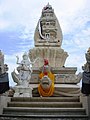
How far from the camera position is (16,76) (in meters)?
19.5

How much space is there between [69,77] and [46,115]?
948 centimetres

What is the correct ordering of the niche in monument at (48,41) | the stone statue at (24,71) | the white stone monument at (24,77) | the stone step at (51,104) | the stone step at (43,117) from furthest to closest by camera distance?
the niche in monument at (48,41) → the stone statue at (24,71) → the white stone monument at (24,77) → the stone step at (51,104) → the stone step at (43,117)

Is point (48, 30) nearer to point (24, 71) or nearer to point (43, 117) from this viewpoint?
point (24, 71)

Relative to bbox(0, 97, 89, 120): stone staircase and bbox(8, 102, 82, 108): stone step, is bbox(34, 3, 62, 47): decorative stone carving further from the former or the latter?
bbox(8, 102, 82, 108): stone step

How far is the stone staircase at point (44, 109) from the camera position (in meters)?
11.1

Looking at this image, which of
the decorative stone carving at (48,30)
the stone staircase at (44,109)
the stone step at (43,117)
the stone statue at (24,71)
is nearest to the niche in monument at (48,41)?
the decorative stone carving at (48,30)

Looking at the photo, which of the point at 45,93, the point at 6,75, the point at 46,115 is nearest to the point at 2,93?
the point at 6,75

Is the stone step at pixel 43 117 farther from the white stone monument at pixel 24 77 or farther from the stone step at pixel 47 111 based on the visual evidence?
the white stone monument at pixel 24 77

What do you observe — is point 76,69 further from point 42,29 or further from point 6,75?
point 6,75

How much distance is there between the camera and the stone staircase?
11117 millimetres

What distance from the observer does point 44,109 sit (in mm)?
11875

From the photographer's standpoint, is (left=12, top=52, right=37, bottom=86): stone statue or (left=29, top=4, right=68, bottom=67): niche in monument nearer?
(left=12, top=52, right=37, bottom=86): stone statue

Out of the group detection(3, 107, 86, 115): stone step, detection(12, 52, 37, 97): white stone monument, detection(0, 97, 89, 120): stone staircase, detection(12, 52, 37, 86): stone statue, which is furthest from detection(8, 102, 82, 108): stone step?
detection(12, 52, 37, 86): stone statue

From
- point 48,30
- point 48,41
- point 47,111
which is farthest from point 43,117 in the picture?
point 48,30
